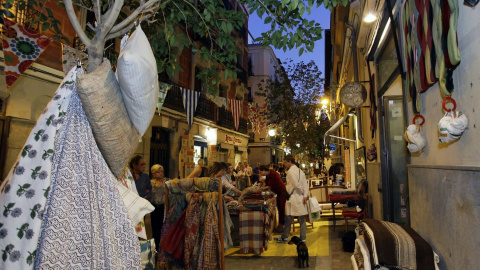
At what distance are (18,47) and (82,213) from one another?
4.56m

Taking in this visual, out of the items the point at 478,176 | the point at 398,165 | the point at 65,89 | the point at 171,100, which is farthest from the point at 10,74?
the point at 171,100

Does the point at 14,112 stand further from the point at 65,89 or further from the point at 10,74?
the point at 65,89

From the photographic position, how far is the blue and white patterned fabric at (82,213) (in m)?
1.37

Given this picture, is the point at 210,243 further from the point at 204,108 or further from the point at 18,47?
the point at 204,108

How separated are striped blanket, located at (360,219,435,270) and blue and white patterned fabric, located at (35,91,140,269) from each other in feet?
6.35

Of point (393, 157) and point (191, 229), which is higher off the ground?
point (393, 157)

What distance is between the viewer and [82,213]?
4.71 ft

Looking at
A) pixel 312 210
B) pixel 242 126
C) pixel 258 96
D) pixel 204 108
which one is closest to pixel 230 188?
pixel 312 210

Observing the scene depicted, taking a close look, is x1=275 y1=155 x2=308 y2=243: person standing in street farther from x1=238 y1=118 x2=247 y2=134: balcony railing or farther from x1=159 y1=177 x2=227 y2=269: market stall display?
x1=238 y1=118 x2=247 y2=134: balcony railing

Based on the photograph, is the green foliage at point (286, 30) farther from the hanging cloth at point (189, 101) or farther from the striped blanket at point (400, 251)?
the hanging cloth at point (189, 101)

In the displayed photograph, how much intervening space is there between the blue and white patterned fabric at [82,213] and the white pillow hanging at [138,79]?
9.6 inches

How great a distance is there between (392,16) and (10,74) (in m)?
5.40

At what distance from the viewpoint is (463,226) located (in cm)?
206

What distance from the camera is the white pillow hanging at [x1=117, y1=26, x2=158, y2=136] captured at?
1436 millimetres
